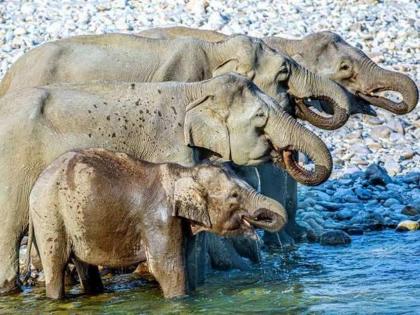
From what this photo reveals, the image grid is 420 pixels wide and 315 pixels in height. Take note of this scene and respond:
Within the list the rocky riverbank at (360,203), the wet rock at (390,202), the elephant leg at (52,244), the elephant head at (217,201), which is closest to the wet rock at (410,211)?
the rocky riverbank at (360,203)

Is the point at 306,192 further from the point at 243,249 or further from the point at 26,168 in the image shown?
the point at 26,168

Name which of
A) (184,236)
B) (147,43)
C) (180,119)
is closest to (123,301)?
(184,236)

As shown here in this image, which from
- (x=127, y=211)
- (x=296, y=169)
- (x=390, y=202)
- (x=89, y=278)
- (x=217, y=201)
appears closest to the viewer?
(x=217, y=201)

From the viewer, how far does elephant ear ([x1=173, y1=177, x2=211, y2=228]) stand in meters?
12.1

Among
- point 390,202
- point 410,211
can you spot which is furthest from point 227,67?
point 390,202

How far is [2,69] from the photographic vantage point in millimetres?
20891

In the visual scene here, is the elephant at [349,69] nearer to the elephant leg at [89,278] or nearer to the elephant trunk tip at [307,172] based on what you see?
the elephant trunk tip at [307,172]

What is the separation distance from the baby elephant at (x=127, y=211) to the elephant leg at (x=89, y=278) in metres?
0.34

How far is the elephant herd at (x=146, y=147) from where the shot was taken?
1225 cm

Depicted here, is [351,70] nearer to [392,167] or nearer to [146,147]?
[392,167]

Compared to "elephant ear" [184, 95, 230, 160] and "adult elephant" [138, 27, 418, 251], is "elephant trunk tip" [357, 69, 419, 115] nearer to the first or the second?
"adult elephant" [138, 27, 418, 251]

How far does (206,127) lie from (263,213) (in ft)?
4.64

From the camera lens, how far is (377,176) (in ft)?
59.5

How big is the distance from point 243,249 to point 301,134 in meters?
1.91
